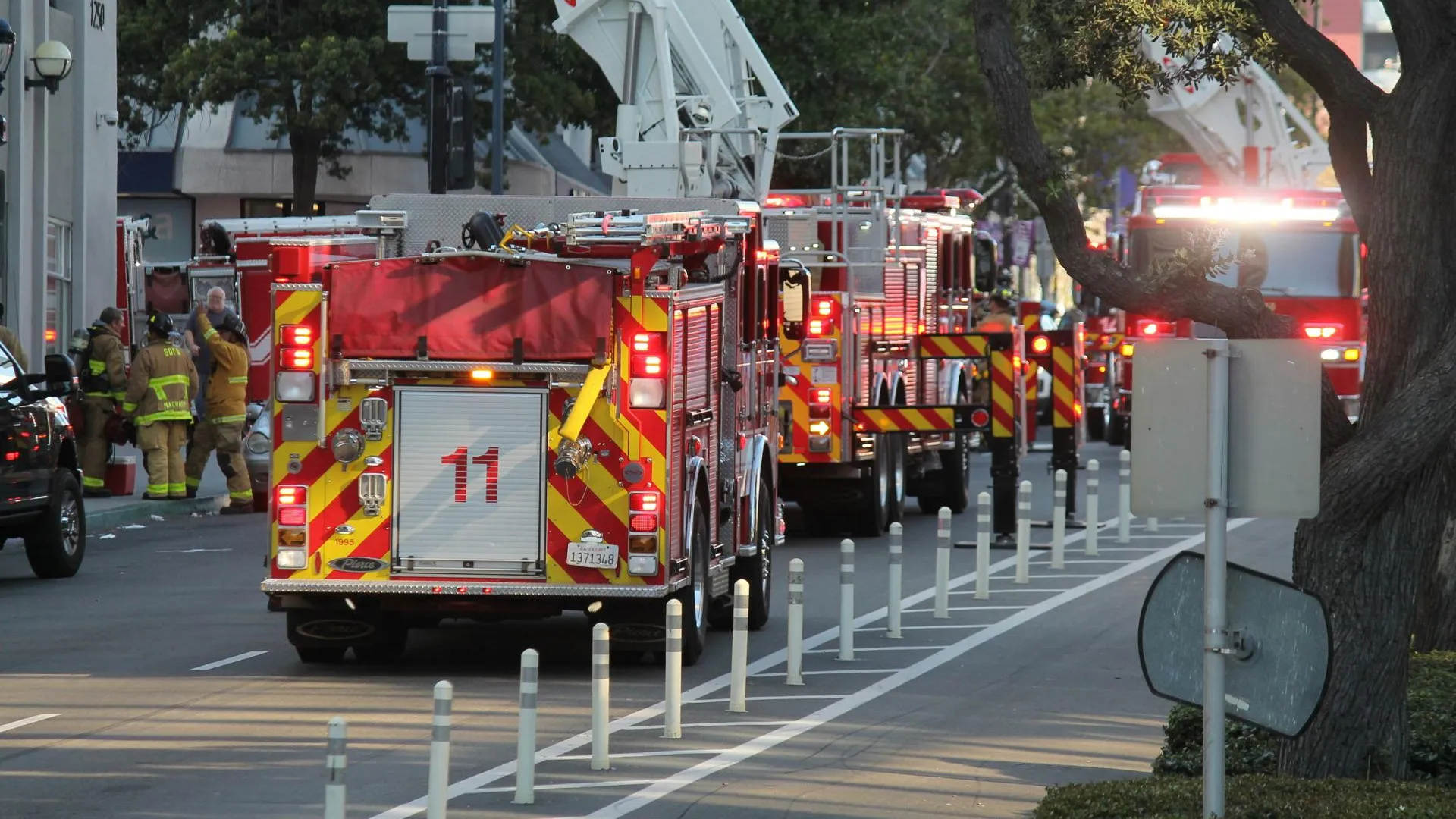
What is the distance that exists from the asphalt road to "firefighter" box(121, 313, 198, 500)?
5.14 meters

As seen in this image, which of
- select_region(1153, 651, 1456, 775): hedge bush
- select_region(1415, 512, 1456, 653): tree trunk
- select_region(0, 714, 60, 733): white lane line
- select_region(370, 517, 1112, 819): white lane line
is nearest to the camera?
select_region(1153, 651, 1456, 775): hedge bush

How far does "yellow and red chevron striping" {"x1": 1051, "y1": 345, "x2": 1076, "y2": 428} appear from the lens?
22.9m

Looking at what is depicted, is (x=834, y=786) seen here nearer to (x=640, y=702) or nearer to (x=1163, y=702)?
(x=640, y=702)

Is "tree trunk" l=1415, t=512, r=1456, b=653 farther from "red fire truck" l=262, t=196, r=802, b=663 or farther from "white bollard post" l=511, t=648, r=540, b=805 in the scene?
"white bollard post" l=511, t=648, r=540, b=805

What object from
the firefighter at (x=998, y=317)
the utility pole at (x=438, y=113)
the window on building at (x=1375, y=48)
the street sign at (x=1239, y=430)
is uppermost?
the window on building at (x=1375, y=48)

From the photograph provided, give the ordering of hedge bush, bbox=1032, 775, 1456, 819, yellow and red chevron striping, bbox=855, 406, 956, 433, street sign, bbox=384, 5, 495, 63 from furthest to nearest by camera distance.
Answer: street sign, bbox=384, 5, 495, 63
yellow and red chevron striping, bbox=855, 406, 956, 433
hedge bush, bbox=1032, 775, 1456, 819

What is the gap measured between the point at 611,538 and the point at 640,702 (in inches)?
37.8

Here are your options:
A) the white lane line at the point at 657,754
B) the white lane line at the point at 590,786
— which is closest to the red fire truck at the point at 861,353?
the white lane line at the point at 657,754

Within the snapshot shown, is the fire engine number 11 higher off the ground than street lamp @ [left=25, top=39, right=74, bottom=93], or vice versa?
street lamp @ [left=25, top=39, right=74, bottom=93]

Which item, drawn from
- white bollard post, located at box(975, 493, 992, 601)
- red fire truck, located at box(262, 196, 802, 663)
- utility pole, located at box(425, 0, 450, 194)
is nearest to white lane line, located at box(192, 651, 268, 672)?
red fire truck, located at box(262, 196, 802, 663)

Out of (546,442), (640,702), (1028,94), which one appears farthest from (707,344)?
(1028,94)

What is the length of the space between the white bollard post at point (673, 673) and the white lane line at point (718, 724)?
11cm

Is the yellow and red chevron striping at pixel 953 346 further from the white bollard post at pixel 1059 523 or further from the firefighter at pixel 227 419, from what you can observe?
the firefighter at pixel 227 419

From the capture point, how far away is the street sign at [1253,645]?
298 inches
